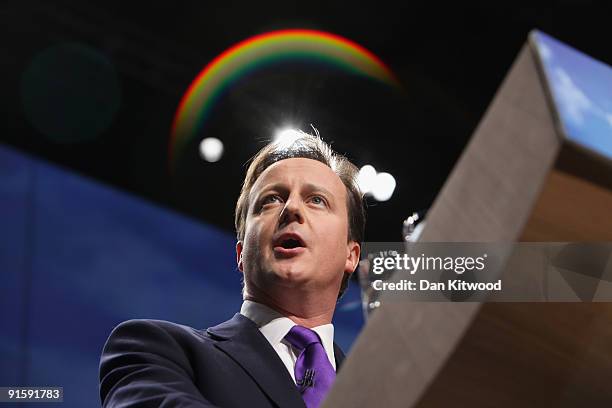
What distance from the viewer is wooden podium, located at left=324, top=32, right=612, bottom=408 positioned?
0.44 m

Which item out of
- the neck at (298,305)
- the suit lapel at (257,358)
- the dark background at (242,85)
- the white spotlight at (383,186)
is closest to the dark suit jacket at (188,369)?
the suit lapel at (257,358)

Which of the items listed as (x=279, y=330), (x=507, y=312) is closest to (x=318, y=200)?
(x=279, y=330)

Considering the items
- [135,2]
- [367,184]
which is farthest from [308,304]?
[367,184]

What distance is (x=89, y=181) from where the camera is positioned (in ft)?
12.2

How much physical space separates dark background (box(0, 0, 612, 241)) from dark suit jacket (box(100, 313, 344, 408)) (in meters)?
2.52

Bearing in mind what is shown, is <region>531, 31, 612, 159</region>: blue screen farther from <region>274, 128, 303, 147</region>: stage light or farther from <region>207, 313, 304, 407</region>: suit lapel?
<region>274, 128, 303, 147</region>: stage light

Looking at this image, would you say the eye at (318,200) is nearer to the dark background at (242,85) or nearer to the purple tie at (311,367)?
the purple tie at (311,367)

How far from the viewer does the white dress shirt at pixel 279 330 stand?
1.28 m

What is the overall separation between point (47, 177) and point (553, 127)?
354 centimetres

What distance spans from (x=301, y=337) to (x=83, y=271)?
8.54 ft

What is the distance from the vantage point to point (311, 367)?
48.3 inches

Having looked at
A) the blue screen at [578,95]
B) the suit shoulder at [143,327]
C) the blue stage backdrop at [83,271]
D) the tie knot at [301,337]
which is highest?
the blue stage backdrop at [83,271]

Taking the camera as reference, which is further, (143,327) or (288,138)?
(288,138)

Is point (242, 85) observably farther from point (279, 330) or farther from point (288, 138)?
point (279, 330)
